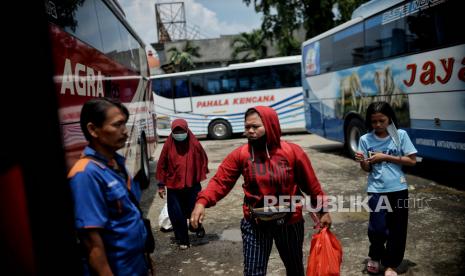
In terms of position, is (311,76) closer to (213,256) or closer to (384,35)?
(384,35)

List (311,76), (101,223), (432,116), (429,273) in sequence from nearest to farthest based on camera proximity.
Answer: (101,223) → (429,273) → (432,116) → (311,76)

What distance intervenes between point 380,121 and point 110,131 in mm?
2441

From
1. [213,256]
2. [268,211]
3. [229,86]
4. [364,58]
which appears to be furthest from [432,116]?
[229,86]

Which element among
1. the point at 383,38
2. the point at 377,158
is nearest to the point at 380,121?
the point at 377,158

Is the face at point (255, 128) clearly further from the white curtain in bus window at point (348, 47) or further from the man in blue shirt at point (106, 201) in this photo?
the white curtain in bus window at point (348, 47)

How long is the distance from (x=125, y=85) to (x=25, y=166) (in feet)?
18.7

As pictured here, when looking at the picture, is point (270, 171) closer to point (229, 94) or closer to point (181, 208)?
point (181, 208)

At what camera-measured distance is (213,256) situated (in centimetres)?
437

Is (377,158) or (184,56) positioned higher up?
(184,56)

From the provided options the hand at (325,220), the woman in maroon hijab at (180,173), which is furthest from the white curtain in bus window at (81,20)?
the hand at (325,220)

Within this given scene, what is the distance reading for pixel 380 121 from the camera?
3504 millimetres

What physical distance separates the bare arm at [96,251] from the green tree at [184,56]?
3460 cm

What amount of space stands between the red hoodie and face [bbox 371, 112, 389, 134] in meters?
1.11

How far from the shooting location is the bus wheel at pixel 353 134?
30.1 ft
